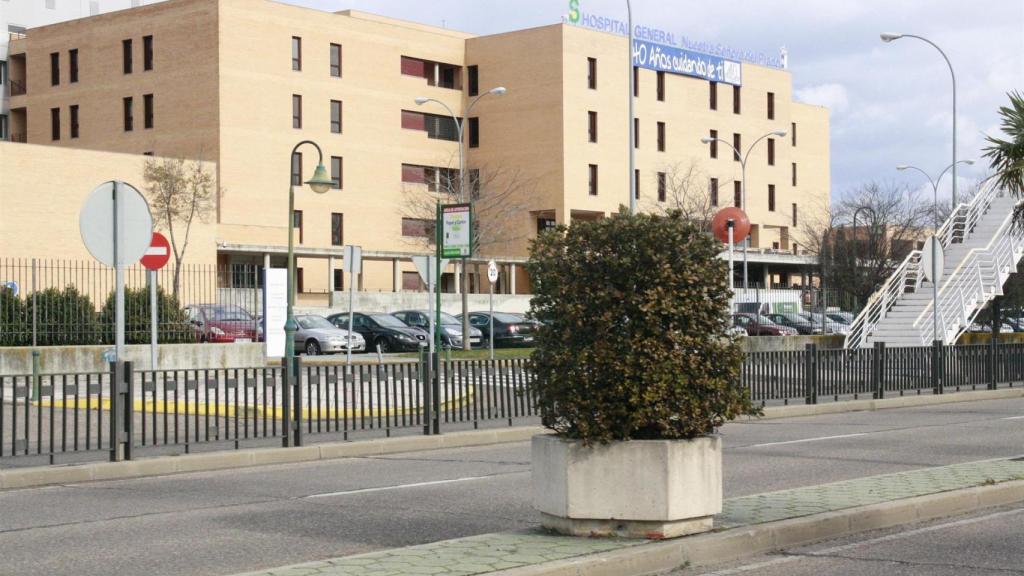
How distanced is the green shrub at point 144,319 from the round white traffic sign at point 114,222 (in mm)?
16950

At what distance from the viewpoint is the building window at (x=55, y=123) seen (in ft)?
236

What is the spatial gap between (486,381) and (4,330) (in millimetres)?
15432

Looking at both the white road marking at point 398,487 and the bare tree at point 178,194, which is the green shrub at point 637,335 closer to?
the white road marking at point 398,487

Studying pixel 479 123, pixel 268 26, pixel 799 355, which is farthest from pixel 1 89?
pixel 799 355

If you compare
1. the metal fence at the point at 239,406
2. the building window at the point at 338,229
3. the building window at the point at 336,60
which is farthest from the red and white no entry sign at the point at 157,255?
the building window at the point at 336,60

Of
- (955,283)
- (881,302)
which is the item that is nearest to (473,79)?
(881,302)

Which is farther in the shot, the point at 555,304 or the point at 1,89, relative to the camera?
the point at 1,89

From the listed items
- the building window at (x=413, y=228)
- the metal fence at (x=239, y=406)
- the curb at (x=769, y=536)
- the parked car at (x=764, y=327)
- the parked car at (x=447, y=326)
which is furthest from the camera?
the building window at (x=413, y=228)

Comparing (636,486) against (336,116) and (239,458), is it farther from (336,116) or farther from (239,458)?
(336,116)

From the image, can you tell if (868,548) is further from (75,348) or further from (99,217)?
(75,348)

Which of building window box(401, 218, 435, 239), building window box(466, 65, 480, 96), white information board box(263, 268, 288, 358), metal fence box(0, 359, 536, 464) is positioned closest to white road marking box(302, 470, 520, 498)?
metal fence box(0, 359, 536, 464)

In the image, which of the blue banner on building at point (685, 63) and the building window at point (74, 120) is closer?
the building window at point (74, 120)

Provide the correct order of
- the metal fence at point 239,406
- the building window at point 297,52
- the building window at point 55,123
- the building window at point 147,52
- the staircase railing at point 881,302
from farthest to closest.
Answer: the building window at point 55,123 < the building window at point 297,52 < the building window at point 147,52 < the staircase railing at point 881,302 < the metal fence at point 239,406

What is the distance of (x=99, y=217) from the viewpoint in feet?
48.5
